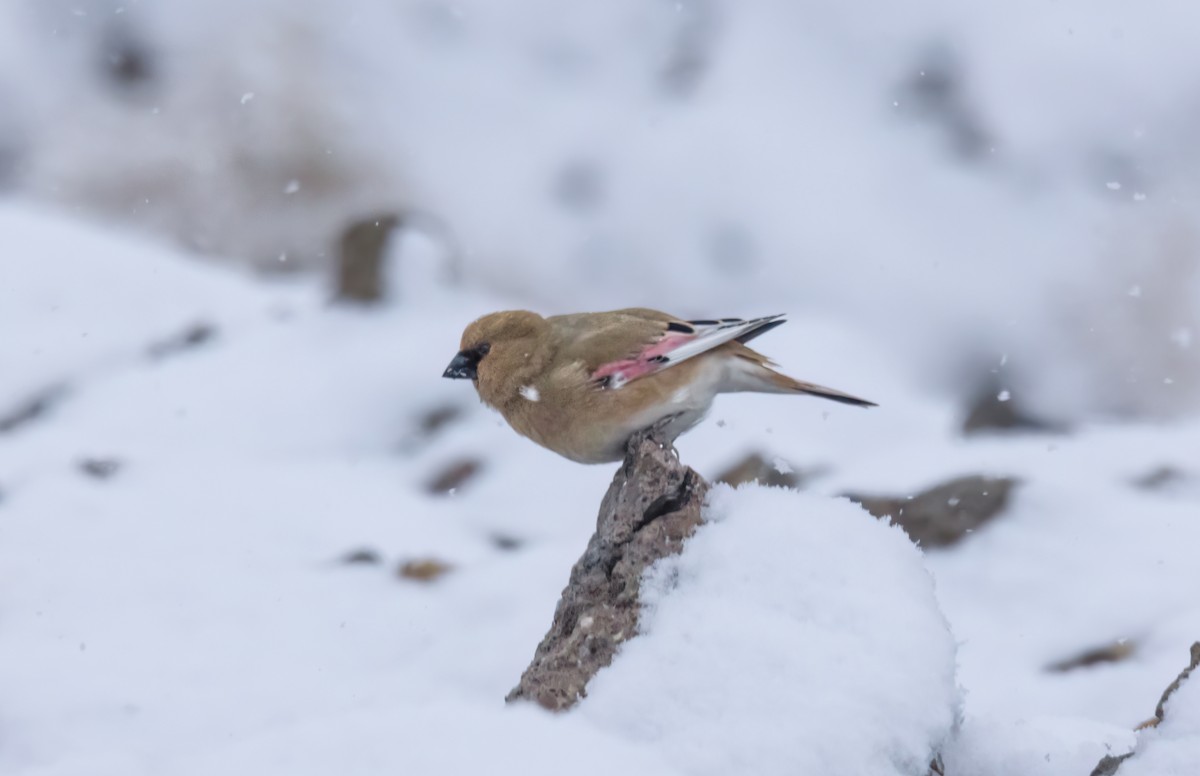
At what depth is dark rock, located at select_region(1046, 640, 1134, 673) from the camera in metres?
5.20

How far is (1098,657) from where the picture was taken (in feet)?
17.2

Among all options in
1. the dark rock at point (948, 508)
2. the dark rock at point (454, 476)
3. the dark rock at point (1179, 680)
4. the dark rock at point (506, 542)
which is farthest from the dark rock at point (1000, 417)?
the dark rock at point (1179, 680)

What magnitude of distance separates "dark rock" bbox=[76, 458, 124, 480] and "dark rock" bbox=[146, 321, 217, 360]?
182 centimetres


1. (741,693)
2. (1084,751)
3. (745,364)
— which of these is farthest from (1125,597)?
(741,693)

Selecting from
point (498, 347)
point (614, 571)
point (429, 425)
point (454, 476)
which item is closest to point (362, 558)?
point (454, 476)

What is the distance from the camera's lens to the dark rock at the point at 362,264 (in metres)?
10.0

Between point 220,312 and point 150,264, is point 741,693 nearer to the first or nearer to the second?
point 220,312

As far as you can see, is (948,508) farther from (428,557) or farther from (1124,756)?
(1124,756)

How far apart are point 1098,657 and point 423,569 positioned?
3.49 m

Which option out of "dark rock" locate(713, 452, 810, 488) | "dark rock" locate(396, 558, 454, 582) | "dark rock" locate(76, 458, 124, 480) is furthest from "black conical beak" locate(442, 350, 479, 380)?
"dark rock" locate(76, 458, 124, 480)

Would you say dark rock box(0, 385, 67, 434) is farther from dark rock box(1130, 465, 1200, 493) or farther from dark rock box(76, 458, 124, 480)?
dark rock box(1130, 465, 1200, 493)

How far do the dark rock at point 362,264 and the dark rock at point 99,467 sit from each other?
274 cm

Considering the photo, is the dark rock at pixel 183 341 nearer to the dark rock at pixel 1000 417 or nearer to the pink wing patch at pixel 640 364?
the dark rock at pixel 1000 417

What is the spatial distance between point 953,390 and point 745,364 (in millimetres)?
5317
